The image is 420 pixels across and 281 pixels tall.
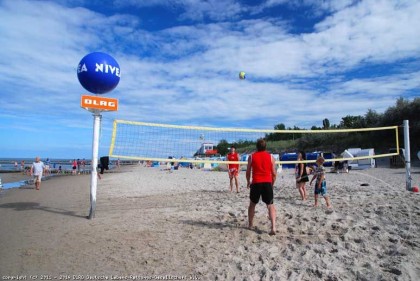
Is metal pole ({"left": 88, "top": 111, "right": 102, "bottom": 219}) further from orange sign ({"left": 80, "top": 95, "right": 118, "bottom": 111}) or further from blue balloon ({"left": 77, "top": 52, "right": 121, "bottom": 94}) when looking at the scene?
blue balloon ({"left": 77, "top": 52, "right": 121, "bottom": 94})

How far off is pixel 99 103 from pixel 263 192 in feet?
11.7

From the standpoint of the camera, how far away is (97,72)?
588 centimetres

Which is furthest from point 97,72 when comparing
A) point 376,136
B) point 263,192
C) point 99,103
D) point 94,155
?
point 376,136

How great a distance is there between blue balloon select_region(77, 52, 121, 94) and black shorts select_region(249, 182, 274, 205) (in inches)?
141

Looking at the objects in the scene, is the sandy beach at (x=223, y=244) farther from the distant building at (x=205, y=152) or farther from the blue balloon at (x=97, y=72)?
the distant building at (x=205, y=152)

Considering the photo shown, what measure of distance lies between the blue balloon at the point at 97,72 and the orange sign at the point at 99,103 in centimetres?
30

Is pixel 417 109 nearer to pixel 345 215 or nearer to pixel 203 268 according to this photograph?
pixel 345 215

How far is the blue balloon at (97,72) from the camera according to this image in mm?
5867

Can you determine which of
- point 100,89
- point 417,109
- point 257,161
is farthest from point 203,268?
point 417,109

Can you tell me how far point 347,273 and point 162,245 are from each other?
238cm

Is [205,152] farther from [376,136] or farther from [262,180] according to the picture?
[262,180]

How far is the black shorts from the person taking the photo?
4700 millimetres

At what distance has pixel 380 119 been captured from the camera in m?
31.1

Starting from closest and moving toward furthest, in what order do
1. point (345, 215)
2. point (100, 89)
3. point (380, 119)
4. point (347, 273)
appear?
point (347, 273) → point (345, 215) → point (100, 89) → point (380, 119)
